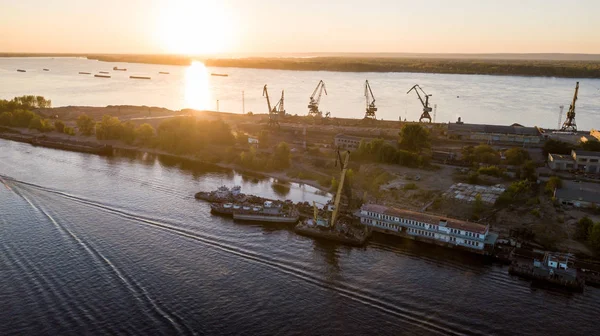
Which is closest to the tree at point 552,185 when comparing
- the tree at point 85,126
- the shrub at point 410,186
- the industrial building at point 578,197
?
the industrial building at point 578,197

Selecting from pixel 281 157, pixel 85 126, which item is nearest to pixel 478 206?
pixel 281 157

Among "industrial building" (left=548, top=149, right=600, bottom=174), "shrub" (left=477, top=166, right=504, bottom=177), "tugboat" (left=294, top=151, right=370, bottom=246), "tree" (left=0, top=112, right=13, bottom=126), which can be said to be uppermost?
"tree" (left=0, top=112, right=13, bottom=126)

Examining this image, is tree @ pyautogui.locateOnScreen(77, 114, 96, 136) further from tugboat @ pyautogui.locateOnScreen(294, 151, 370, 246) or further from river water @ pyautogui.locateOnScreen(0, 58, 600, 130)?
tugboat @ pyautogui.locateOnScreen(294, 151, 370, 246)

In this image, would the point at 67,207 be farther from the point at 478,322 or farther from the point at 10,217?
the point at 478,322

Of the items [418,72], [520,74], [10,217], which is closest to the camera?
[10,217]

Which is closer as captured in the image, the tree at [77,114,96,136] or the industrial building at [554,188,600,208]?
the industrial building at [554,188,600,208]

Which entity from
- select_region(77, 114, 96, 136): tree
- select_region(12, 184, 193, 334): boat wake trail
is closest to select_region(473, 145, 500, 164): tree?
select_region(12, 184, 193, 334): boat wake trail

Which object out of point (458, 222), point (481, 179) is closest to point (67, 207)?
point (458, 222)

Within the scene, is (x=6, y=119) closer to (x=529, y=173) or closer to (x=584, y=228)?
(x=529, y=173)
